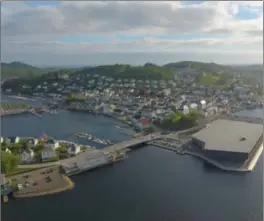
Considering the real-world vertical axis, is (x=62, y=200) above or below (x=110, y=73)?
below

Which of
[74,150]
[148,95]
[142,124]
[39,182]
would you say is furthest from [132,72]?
[39,182]

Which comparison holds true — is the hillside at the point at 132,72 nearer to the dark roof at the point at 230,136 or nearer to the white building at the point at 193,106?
the white building at the point at 193,106

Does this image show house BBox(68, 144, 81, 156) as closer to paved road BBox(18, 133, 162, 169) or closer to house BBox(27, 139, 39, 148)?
paved road BBox(18, 133, 162, 169)

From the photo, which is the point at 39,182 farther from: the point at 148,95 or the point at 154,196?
the point at 148,95

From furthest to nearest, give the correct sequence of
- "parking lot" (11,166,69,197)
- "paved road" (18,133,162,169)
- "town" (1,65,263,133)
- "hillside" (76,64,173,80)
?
"hillside" (76,64,173,80) → "town" (1,65,263,133) → "paved road" (18,133,162,169) → "parking lot" (11,166,69,197)

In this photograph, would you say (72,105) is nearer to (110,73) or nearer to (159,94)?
(159,94)

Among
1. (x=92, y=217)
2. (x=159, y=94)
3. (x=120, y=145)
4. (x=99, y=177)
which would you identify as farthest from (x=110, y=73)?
(x=92, y=217)

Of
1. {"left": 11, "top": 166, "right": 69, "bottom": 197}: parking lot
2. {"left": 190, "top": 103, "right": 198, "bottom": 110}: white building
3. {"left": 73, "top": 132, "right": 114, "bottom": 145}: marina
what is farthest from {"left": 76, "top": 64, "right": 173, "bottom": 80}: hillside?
Result: {"left": 11, "top": 166, "right": 69, "bottom": 197}: parking lot
